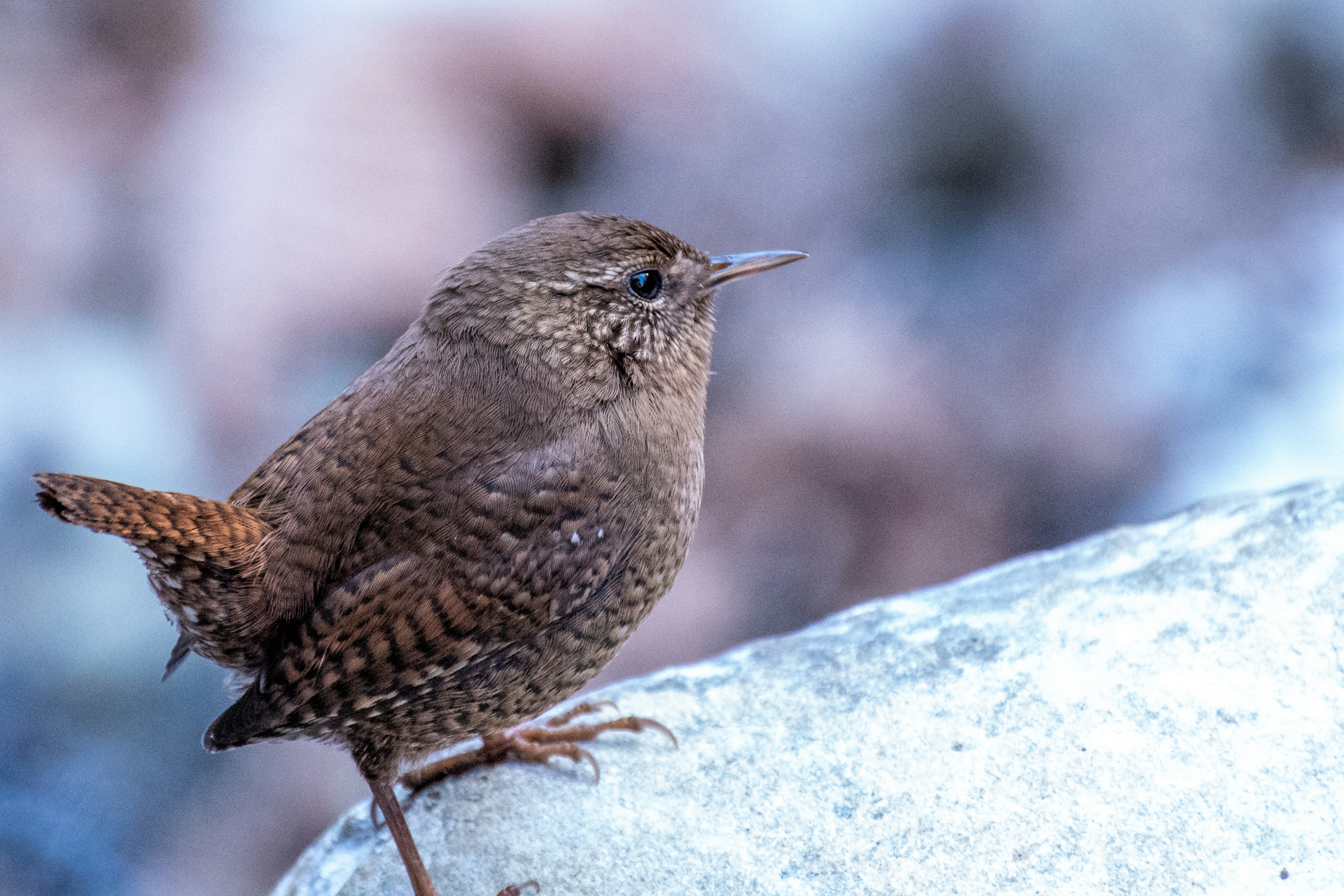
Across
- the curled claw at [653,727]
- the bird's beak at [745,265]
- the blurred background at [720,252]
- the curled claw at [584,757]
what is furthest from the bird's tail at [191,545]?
the blurred background at [720,252]

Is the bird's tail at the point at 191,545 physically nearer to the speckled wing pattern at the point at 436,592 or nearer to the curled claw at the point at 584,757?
the speckled wing pattern at the point at 436,592

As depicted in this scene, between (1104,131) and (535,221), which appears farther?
(1104,131)

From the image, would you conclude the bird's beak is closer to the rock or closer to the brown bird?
the brown bird

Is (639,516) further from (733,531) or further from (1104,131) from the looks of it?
(1104,131)

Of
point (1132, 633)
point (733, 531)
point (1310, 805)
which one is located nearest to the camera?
point (1310, 805)

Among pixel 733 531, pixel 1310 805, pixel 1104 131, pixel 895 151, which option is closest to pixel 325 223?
pixel 733 531

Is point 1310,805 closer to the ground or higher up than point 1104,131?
closer to the ground

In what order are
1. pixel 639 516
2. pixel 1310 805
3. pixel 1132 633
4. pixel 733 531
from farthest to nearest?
1. pixel 733 531
2. pixel 1132 633
3. pixel 639 516
4. pixel 1310 805

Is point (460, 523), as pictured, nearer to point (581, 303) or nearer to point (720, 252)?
point (581, 303)

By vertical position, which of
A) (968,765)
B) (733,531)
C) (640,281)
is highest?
(640,281)
